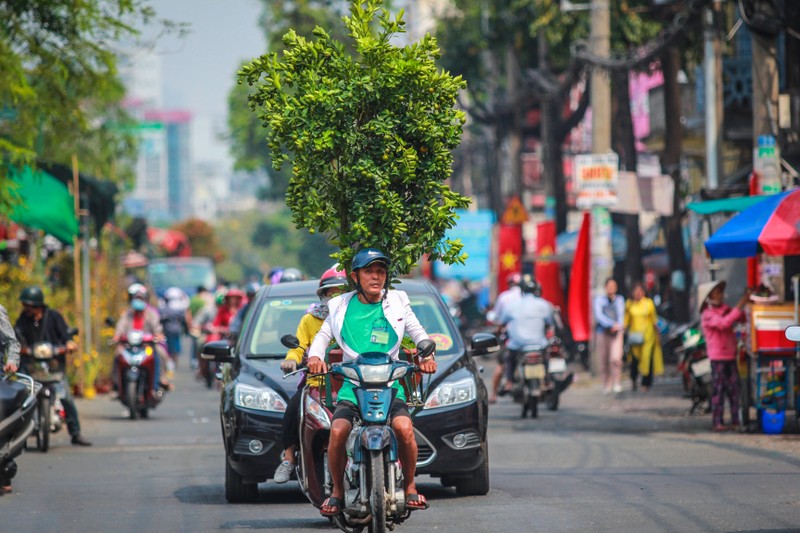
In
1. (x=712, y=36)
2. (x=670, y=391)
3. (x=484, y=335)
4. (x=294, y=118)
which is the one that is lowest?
(x=670, y=391)

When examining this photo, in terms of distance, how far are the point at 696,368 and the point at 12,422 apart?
9.92 m

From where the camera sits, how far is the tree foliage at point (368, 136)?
1070cm

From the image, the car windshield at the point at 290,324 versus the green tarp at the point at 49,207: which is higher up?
the green tarp at the point at 49,207

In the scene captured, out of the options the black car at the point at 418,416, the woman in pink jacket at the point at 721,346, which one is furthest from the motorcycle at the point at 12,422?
the woman in pink jacket at the point at 721,346

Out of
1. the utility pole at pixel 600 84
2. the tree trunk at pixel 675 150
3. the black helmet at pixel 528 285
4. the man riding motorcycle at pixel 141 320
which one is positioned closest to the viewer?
the black helmet at pixel 528 285

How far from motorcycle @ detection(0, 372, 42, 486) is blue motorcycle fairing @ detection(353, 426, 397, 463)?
4805 millimetres

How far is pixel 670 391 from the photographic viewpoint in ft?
85.9

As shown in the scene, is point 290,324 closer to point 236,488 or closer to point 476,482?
point 236,488

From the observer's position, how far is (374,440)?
8664 millimetres

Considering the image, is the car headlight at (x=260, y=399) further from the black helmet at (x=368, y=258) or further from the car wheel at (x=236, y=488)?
the black helmet at (x=368, y=258)

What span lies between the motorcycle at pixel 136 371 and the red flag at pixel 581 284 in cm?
942

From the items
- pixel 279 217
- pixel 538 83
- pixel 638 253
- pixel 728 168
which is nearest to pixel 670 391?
pixel 638 253

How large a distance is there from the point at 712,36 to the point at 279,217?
112901 millimetres

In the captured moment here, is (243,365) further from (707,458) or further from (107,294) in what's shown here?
(107,294)
